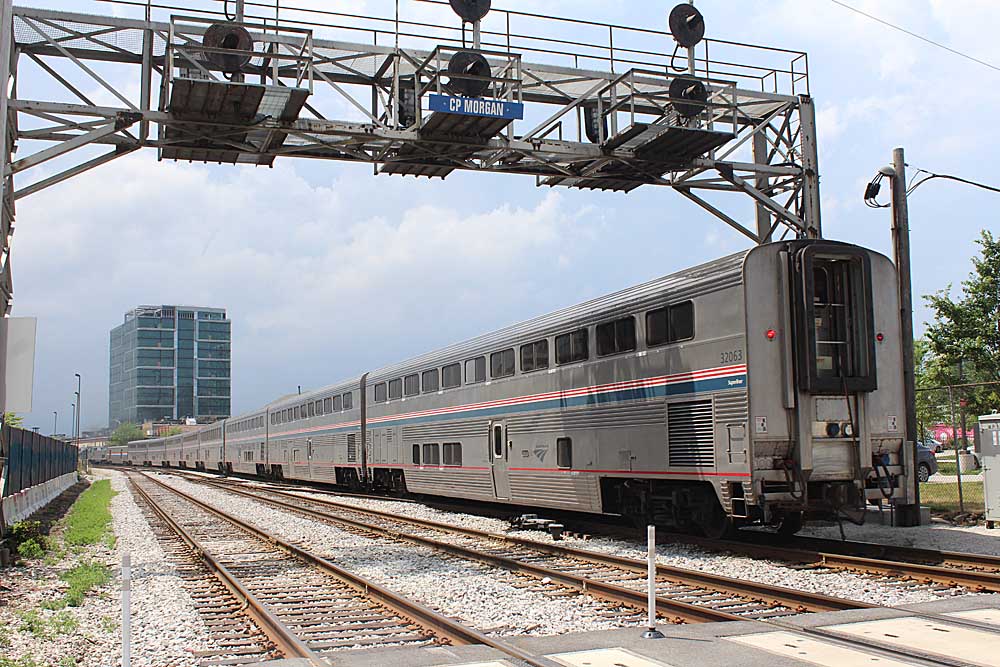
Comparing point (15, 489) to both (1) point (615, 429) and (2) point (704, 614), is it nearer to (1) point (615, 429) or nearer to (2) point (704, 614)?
(1) point (615, 429)

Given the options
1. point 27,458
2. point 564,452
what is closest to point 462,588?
point 564,452

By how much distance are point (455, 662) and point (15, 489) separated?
16.5 metres

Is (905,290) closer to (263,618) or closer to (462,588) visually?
(462,588)

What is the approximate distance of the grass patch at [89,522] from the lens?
683 inches

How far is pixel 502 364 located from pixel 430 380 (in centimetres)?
442

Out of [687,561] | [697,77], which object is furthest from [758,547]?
[697,77]

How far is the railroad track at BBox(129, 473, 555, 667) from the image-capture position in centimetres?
771

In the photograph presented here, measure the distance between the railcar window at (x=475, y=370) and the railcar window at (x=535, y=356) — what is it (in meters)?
1.96

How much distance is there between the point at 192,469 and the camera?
77.6 meters

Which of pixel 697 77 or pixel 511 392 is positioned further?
pixel 511 392

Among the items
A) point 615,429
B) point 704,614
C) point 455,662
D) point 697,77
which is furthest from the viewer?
point 697,77

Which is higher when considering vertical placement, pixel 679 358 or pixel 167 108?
pixel 167 108

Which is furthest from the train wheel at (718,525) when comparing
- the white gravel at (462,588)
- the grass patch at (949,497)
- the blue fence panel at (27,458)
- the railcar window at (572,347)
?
the blue fence panel at (27,458)

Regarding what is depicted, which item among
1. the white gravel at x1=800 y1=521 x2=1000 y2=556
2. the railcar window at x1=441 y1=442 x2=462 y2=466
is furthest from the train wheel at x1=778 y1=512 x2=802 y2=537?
the railcar window at x1=441 y1=442 x2=462 y2=466
